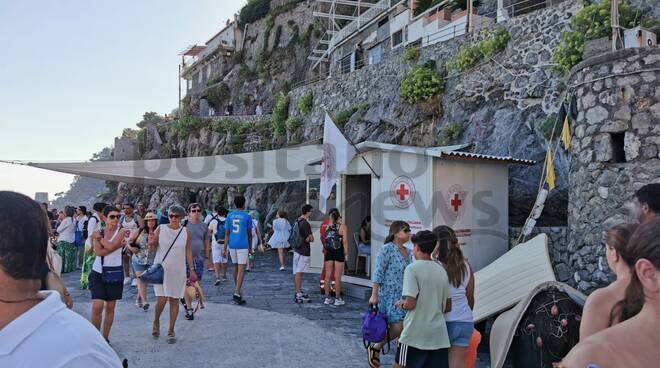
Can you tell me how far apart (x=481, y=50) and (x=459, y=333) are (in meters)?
10.6

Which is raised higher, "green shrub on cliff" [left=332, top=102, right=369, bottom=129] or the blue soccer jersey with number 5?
"green shrub on cliff" [left=332, top=102, right=369, bottom=129]

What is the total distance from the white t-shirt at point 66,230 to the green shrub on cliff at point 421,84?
31.3 feet

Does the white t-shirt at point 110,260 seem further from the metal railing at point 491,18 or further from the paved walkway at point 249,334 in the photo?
the metal railing at point 491,18

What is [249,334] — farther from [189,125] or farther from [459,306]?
[189,125]

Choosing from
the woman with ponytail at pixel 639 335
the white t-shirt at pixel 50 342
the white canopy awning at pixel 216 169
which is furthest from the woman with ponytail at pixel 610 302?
the white canopy awning at pixel 216 169

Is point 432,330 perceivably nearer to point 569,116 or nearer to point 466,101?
point 569,116

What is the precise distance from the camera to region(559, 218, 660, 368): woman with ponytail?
4.26 feet

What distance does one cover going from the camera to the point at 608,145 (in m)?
6.09

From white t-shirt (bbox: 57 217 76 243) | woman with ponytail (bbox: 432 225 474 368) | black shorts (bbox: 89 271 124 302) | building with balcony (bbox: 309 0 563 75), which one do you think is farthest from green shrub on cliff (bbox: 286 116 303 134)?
woman with ponytail (bbox: 432 225 474 368)

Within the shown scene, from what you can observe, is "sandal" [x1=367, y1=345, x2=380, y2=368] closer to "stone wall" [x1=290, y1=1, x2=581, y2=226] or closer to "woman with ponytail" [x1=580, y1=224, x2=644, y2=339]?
"woman with ponytail" [x1=580, y1=224, x2=644, y2=339]

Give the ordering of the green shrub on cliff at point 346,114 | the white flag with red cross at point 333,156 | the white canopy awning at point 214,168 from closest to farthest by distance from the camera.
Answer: the white flag with red cross at point 333,156 < the white canopy awning at point 214,168 < the green shrub on cliff at point 346,114

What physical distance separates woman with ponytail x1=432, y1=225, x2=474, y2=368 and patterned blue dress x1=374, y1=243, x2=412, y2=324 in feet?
1.75

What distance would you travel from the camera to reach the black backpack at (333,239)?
7305 mm

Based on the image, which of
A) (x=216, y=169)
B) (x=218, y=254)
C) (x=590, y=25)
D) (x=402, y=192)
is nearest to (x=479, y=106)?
(x=590, y=25)
